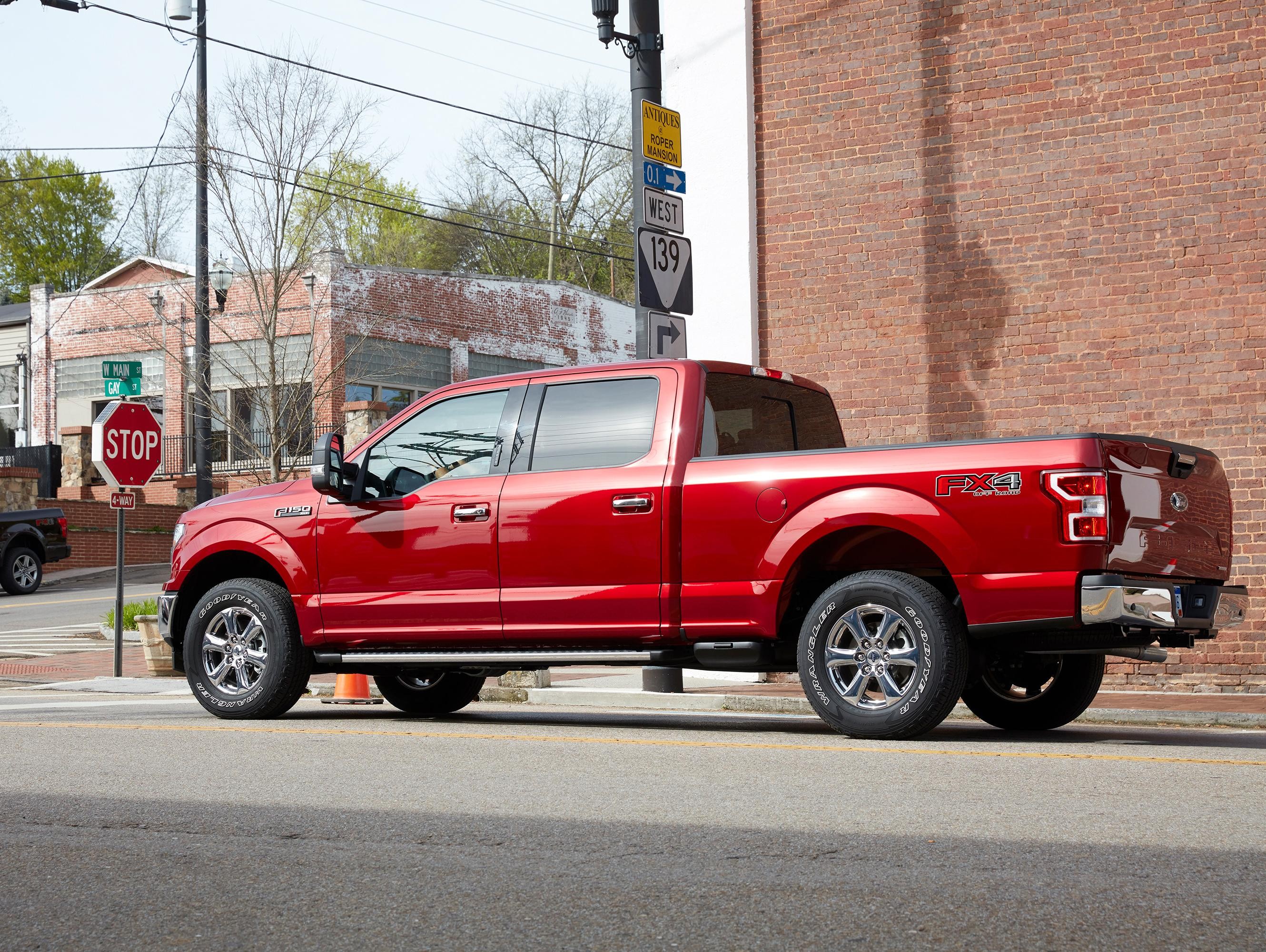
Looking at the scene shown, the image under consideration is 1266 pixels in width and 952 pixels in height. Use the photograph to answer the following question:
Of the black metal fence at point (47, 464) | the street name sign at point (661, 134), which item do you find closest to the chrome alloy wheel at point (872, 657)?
the street name sign at point (661, 134)

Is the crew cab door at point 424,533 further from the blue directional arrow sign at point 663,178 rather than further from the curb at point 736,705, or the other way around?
the blue directional arrow sign at point 663,178

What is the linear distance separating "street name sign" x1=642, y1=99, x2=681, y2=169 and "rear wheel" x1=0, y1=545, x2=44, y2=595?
19.5 m

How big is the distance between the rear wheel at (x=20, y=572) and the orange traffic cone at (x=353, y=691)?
19.0 m

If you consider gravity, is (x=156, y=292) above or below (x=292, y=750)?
above

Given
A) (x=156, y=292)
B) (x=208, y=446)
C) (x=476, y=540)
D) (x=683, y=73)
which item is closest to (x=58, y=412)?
(x=156, y=292)

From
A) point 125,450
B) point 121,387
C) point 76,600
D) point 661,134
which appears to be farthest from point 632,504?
point 76,600

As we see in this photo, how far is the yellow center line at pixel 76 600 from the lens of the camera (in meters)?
25.7

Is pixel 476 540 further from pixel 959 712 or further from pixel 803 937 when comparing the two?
pixel 803 937

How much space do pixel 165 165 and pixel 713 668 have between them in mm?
22049

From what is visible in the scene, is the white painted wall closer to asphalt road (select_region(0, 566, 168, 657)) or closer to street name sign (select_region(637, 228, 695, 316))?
street name sign (select_region(637, 228, 695, 316))

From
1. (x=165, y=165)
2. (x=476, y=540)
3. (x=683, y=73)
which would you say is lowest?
(x=476, y=540)

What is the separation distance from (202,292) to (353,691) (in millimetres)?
18152

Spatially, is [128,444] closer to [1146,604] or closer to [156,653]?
[156,653]

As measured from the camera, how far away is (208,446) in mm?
30203
